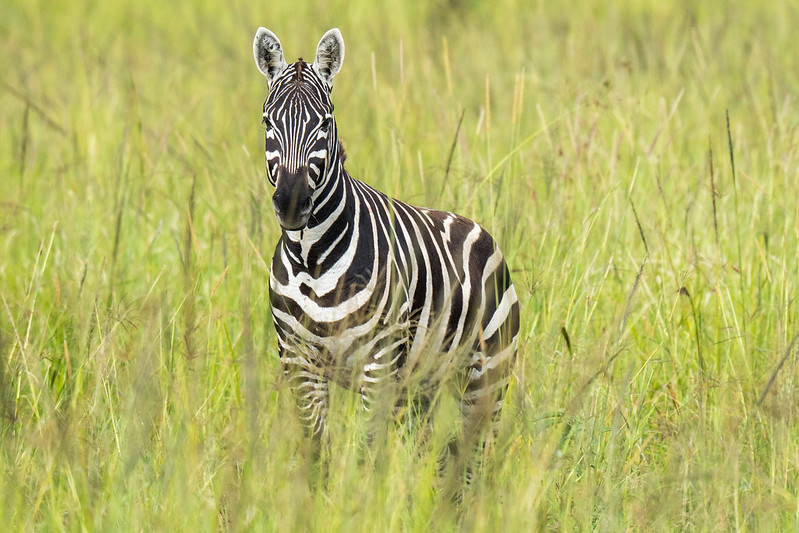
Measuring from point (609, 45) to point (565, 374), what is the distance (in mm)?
4564

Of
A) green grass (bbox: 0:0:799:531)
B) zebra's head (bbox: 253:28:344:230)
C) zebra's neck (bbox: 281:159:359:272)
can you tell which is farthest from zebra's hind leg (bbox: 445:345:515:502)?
zebra's head (bbox: 253:28:344:230)

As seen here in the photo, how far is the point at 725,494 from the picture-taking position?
2.82m

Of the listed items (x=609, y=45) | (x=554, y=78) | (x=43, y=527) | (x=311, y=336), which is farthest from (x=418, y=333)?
(x=609, y=45)

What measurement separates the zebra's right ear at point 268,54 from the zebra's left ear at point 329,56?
0.38 ft

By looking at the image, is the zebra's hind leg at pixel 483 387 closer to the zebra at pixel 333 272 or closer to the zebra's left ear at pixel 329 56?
the zebra at pixel 333 272

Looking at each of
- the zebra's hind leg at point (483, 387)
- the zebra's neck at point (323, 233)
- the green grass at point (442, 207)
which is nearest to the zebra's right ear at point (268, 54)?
the zebra's neck at point (323, 233)

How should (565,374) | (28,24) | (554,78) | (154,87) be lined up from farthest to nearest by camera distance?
(28,24) → (154,87) → (554,78) → (565,374)

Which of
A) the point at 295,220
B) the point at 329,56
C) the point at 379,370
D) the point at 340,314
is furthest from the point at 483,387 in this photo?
the point at 329,56

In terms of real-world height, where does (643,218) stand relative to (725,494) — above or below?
above

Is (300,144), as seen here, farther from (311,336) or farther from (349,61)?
(349,61)

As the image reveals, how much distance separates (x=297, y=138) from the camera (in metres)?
2.87

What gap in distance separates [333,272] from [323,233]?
0.12 metres

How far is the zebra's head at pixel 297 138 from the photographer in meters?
2.79

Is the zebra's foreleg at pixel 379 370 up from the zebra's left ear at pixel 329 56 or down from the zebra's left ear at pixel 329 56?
down
